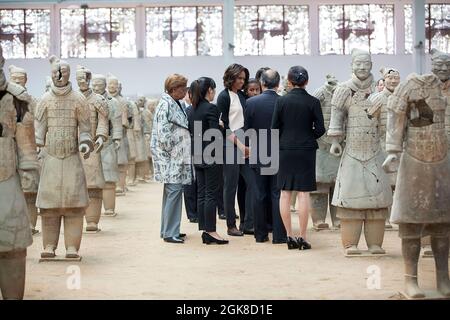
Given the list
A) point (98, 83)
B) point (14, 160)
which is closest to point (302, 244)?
point (14, 160)

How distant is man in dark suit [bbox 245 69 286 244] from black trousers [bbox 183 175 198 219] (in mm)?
2357

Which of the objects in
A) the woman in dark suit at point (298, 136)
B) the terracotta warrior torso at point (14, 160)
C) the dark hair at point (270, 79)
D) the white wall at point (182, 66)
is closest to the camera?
the terracotta warrior torso at point (14, 160)

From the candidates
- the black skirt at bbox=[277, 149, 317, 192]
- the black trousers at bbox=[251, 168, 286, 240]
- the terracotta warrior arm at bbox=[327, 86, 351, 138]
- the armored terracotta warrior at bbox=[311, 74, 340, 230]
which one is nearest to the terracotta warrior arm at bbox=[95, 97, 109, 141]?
the black trousers at bbox=[251, 168, 286, 240]

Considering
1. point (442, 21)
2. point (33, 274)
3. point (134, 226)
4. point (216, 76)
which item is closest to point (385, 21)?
point (442, 21)

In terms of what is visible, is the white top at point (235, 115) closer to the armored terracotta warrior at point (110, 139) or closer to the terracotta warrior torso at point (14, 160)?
the armored terracotta warrior at point (110, 139)

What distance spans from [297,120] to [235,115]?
131 centimetres

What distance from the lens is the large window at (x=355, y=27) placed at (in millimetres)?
29719

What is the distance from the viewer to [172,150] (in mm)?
10047

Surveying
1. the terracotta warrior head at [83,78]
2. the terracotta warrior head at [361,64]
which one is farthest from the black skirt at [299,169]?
the terracotta warrior head at [83,78]

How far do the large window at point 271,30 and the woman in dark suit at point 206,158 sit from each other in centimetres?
2004

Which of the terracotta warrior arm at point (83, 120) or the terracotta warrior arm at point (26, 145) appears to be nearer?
the terracotta warrior arm at point (26, 145)

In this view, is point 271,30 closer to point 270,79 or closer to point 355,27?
point 355,27

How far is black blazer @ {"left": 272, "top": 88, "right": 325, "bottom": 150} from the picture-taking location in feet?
30.0

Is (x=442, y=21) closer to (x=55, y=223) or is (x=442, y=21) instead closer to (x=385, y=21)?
(x=385, y=21)
